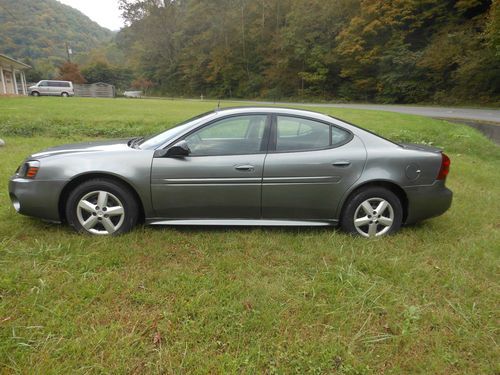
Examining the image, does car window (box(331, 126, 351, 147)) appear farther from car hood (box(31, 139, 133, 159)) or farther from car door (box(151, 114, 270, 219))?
car hood (box(31, 139, 133, 159))

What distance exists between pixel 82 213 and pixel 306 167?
227 cm

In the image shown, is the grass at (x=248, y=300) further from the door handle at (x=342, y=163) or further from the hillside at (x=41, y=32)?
the hillside at (x=41, y=32)

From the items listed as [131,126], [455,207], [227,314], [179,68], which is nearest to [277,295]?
[227,314]

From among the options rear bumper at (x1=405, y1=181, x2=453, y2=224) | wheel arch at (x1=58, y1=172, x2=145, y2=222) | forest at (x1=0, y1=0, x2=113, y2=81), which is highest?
forest at (x1=0, y1=0, x2=113, y2=81)

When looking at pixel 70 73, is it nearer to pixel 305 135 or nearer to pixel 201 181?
pixel 201 181

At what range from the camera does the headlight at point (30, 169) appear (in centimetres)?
346

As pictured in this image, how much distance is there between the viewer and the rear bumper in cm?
370

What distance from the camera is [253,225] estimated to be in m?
3.68

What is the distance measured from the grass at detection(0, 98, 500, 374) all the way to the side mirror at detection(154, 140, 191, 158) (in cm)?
80

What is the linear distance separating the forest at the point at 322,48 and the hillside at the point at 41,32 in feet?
83.0

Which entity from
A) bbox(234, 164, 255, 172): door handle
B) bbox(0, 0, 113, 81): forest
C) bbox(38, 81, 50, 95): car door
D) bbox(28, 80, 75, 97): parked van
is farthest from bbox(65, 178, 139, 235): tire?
bbox(0, 0, 113, 81): forest

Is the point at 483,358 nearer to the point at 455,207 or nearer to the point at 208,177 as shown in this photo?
the point at 208,177

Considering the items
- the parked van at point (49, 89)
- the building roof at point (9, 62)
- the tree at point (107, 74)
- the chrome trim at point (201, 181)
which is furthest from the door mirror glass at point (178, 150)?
the tree at point (107, 74)

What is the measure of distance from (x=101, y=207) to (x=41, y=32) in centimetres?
8459
